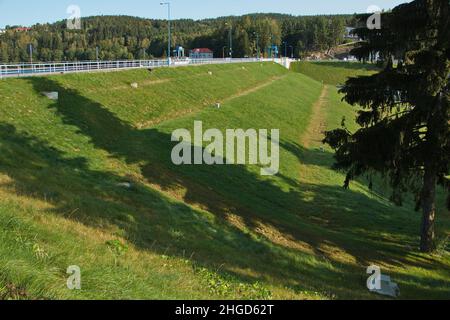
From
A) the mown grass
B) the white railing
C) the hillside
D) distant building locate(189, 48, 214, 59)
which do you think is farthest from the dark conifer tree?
distant building locate(189, 48, 214, 59)

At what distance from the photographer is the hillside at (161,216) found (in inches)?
339

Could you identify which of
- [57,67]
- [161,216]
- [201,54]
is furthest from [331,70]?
[161,216]

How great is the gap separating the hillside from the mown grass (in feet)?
297

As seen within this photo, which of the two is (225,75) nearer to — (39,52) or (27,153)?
(27,153)

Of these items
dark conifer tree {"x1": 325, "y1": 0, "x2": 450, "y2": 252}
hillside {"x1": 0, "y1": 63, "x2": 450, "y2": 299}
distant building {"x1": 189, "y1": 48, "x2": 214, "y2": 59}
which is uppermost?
distant building {"x1": 189, "y1": 48, "x2": 214, "y2": 59}

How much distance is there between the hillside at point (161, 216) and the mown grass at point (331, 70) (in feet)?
297

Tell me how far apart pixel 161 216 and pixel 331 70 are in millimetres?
124623

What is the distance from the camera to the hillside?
8609 mm

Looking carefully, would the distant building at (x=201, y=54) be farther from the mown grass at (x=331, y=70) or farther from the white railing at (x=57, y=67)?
the white railing at (x=57, y=67)

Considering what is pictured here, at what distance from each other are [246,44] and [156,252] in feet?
569

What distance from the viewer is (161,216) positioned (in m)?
14.9

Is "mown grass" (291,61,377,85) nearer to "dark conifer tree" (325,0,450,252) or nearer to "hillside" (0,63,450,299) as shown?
"hillside" (0,63,450,299)

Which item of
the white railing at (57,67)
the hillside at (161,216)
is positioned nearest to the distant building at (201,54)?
the white railing at (57,67)

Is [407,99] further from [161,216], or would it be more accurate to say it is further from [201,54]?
[201,54]
